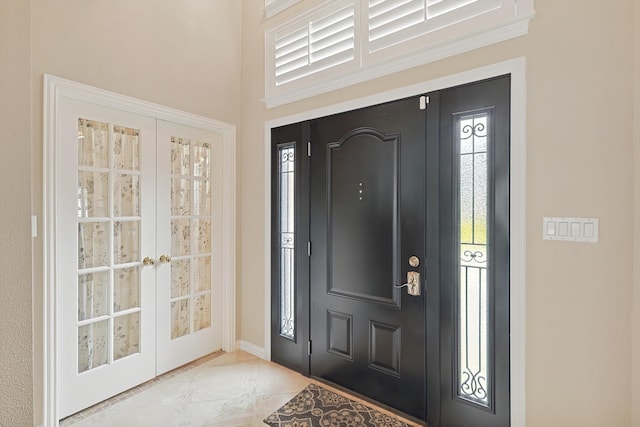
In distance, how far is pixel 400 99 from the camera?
7.07 ft

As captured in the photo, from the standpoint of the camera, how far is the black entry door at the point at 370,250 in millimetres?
2088

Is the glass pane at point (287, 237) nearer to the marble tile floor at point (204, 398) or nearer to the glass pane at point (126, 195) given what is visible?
the marble tile floor at point (204, 398)

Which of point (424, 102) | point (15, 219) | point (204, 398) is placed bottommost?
point (204, 398)

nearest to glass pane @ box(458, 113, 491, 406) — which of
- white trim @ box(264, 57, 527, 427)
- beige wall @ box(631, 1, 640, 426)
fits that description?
white trim @ box(264, 57, 527, 427)

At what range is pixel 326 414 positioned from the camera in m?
2.16

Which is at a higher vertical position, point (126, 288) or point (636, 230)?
point (636, 230)

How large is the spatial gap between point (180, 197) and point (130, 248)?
0.58 metres

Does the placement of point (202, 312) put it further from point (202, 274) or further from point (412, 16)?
point (412, 16)

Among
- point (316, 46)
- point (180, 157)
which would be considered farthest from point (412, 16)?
point (180, 157)

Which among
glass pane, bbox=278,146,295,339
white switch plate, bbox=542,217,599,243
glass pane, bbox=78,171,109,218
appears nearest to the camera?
white switch plate, bbox=542,217,599,243

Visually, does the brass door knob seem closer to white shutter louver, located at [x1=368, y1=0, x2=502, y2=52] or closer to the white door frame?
the white door frame

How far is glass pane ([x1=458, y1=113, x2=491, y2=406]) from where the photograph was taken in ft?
6.07

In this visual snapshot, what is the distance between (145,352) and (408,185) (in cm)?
242

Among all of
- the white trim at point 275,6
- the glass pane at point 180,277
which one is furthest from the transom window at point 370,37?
the glass pane at point 180,277
